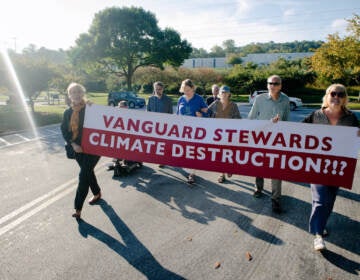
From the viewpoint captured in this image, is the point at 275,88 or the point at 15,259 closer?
the point at 15,259

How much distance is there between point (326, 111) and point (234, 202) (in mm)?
2073

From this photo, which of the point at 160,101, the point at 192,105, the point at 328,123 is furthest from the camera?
the point at 160,101

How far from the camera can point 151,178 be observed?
19.6 feet

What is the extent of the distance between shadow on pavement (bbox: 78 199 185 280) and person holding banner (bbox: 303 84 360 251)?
182 cm

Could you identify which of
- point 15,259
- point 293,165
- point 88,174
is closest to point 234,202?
point 293,165

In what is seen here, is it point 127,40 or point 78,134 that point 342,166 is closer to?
point 78,134

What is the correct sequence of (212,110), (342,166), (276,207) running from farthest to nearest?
(212,110) < (276,207) < (342,166)

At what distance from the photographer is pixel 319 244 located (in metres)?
3.36

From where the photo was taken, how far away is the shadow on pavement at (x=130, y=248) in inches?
118

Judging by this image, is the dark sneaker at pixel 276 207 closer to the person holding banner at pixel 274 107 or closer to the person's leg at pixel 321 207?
the person holding banner at pixel 274 107

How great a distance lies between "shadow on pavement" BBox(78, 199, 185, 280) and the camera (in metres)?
3.00

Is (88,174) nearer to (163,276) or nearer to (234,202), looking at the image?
(163,276)

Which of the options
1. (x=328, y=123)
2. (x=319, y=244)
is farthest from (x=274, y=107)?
(x=319, y=244)

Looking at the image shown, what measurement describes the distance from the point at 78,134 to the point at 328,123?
3.50m
